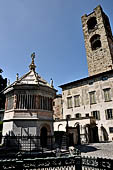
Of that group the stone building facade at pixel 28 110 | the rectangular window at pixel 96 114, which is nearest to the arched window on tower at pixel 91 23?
the rectangular window at pixel 96 114

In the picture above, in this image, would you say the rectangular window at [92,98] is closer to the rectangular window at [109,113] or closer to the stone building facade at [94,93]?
the stone building facade at [94,93]

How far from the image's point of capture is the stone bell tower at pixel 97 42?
36375mm

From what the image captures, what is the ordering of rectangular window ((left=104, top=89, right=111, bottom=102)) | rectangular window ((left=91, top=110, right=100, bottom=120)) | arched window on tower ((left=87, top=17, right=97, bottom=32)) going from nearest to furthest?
rectangular window ((left=104, top=89, right=111, bottom=102)) < rectangular window ((left=91, top=110, right=100, bottom=120)) < arched window on tower ((left=87, top=17, right=97, bottom=32))

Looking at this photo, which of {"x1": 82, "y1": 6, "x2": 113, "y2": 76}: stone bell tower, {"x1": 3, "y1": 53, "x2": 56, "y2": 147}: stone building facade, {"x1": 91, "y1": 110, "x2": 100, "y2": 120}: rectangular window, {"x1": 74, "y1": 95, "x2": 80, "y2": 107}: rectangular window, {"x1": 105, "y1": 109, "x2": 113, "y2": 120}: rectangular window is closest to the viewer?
{"x1": 3, "y1": 53, "x2": 56, "y2": 147}: stone building facade

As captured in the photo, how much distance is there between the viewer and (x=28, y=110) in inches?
562

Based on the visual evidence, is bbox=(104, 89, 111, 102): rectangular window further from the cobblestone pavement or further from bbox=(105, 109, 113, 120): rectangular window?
the cobblestone pavement

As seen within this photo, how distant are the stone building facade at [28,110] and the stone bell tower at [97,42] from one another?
2534 cm

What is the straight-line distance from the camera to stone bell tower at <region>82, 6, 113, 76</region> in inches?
1432

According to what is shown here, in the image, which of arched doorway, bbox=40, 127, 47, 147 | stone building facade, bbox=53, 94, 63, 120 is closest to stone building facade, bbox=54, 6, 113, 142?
stone building facade, bbox=53, 94, 63, 120

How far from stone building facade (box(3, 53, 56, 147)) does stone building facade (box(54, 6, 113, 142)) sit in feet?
41.7

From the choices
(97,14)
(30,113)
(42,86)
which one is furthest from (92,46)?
(30,113)

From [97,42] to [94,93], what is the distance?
18080 mm

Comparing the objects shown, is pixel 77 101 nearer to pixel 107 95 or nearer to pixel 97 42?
pixel 107 95

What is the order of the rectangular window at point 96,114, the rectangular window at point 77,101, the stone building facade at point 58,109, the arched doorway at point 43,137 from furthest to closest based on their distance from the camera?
1. the stone building facade at point 58,109
2. the rectangular window at point 77,101
3. the rectangular window at point 96,114
4. the arched doorway at point 43,137
